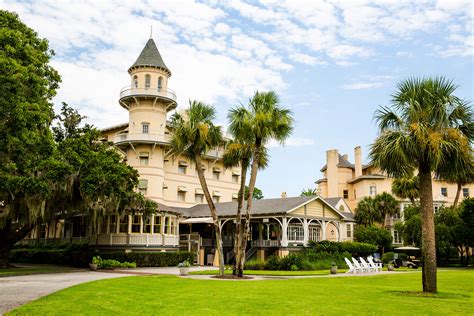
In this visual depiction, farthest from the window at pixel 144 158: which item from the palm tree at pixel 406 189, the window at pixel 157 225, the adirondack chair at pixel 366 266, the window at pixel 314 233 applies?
the palm tree at pixel 406 189

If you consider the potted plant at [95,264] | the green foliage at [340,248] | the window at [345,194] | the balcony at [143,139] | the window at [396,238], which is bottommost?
the potted plant at [95,264]

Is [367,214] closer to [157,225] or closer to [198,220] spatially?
[198,220]

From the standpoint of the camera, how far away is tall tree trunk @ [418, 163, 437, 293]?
47.2 feet

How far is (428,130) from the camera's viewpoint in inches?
582

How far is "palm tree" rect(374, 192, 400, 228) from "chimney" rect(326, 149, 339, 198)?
9.67 metres

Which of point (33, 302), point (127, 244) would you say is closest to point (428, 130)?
point (33, 302)

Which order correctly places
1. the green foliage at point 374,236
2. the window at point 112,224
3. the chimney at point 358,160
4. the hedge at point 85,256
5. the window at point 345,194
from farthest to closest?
the window at point 345,194
the chimney at point 358,160
the green foliage at point 374,236
the window at point 112,224
the hedge at point 85,256

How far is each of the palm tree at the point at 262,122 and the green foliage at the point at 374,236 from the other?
27.0m

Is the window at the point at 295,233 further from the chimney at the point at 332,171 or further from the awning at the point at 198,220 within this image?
the chimney at the point at 332,171

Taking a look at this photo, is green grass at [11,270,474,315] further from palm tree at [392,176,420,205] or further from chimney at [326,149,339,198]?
chimney at [326,149,339,198]

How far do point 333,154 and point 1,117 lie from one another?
154ft

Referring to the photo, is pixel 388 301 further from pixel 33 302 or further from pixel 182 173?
pixel 182 173

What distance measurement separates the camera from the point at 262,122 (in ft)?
70.6

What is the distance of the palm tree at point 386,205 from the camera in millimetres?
51219
